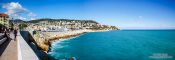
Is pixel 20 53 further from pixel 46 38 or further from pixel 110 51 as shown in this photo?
pixel 46 38

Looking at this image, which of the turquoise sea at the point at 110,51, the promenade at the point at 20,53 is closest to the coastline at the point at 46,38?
the turquoise sea at the point at 110,51

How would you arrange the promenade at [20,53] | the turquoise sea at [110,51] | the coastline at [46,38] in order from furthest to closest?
the coastline at [46,38] < the turquoise sea at [110,51] < the promenade at [20,53]

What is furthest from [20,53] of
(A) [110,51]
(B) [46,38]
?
(B) [46,38]

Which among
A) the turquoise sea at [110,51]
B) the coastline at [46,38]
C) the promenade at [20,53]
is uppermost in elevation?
the promenade at [20,53]

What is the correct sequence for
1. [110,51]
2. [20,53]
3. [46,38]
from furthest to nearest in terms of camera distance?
[46,38] → [110,51] → [20,53]

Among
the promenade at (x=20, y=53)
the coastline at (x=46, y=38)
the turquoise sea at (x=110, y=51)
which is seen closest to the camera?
Answer: the promenade at (x=20, y=53)

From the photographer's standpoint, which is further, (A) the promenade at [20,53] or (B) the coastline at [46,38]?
(B) the coastline at [46,38]

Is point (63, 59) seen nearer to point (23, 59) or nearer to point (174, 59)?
point (174, 59)

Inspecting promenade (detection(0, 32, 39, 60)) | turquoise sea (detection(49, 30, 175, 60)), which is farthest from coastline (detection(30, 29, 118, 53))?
promenade (detection(0, 32, 39, 60))

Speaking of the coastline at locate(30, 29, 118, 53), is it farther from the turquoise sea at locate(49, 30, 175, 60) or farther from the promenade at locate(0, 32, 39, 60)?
the promenade at locate(0, 32, 39, 60)

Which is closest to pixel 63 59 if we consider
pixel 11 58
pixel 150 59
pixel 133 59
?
pixel 133 59

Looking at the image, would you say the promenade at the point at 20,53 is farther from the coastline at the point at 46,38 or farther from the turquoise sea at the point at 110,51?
the coastline at the point at 46,38
